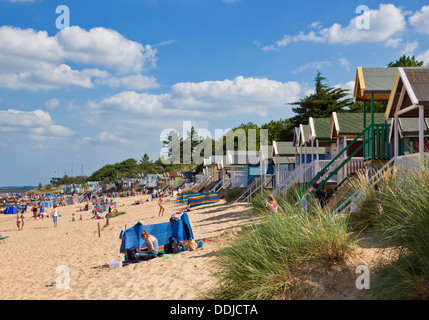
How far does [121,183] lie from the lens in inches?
4658

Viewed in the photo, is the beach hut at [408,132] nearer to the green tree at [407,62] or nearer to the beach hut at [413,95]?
the beach hut at [413,95]

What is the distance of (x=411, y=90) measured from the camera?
30.7 ft

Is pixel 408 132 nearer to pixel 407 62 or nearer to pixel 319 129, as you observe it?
pixel 319 129

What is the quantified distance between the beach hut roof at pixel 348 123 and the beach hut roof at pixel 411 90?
6.04 m

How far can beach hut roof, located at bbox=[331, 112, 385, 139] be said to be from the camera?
58.0 ft

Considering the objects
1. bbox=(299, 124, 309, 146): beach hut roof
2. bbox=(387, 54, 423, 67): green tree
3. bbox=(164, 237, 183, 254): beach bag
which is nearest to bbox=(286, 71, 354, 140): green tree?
bbox=(387, 54, 423, 67): green tree

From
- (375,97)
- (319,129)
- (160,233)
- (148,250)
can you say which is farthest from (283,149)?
(148,250)

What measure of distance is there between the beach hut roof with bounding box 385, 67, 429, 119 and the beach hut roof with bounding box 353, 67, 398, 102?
5.91 ft

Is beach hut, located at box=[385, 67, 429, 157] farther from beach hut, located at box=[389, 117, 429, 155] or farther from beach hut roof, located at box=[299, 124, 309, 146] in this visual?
beach hut roof, located at box=[299, 124, 309, 146]

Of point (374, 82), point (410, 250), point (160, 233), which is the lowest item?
point (160, 233)

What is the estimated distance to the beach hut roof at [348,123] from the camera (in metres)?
17.7

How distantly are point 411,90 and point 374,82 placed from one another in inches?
168
